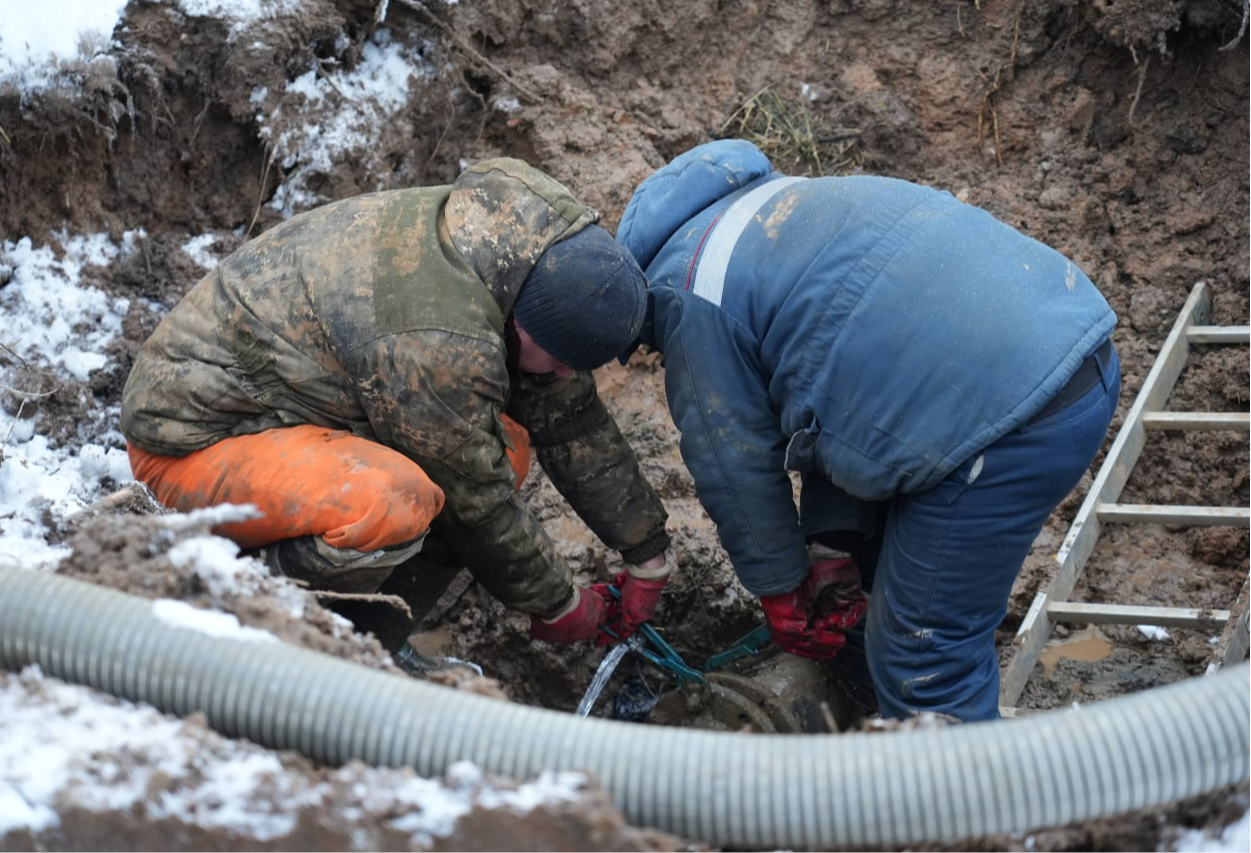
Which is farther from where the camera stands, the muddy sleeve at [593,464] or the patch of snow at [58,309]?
the patch of snow at [58,309]

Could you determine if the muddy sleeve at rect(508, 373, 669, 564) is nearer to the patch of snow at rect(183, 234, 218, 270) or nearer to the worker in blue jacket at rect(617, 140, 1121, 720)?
the worker in blue jacket at rect(617, 140, 1121, 720)

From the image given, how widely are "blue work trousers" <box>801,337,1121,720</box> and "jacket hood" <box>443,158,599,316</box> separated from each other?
103 cm

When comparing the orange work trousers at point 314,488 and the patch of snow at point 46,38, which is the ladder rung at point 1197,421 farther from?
the patch of snow at point 46,38

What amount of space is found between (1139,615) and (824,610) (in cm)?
105

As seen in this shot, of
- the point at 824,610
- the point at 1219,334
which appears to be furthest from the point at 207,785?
the point at 1219,334

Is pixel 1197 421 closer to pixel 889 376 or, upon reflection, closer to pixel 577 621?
pixel 889 376

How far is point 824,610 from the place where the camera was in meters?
3.22

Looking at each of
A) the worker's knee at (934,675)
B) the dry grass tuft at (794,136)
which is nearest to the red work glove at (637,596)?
the worker's knee at (934,675)

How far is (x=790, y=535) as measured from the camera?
2912 mm

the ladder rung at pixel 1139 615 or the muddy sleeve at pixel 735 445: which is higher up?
the muddy sleeve at pixel 735 445

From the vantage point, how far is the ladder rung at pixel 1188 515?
3.68 metres

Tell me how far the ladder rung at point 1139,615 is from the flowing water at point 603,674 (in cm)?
134

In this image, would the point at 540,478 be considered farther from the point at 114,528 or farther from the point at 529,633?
the point at 114,528

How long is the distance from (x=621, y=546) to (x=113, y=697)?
1.78 meters
